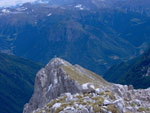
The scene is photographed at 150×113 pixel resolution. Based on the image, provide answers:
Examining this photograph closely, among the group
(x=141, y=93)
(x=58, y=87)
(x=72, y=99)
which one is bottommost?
(x=58, y=87)

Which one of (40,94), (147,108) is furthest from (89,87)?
(40,94)

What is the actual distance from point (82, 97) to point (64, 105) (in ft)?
14.1

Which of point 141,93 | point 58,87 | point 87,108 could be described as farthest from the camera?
point 58,87

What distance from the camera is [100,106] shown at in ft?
100

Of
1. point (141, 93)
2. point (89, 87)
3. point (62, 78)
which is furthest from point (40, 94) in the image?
point (89, 87)

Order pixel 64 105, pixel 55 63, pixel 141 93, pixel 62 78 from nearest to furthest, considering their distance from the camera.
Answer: pixel 64 105, pixel 141 93, pixel 62 78, pixel 55 63

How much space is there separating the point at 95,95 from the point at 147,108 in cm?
712

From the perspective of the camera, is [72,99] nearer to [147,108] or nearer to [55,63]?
[147,108]

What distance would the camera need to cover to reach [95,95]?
120 feet

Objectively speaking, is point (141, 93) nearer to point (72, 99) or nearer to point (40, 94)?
point (72, 99)

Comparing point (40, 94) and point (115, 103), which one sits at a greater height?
point (115, 103)

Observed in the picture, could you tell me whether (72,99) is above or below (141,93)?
above

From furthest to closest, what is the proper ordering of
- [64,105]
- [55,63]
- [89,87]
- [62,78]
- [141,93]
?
1. [55,63]
2. [62,78]
3. [141,93]
4. [89,87]
5. [64,105]

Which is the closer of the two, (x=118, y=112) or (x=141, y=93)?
(x=118, y=112)
